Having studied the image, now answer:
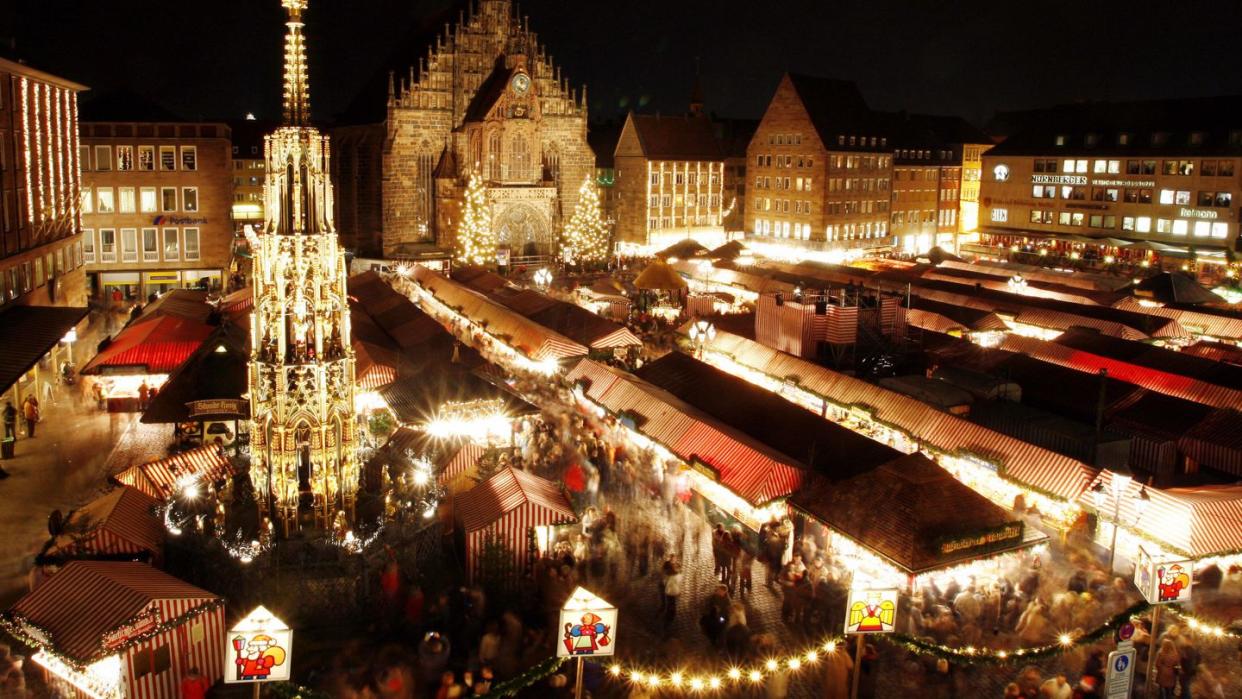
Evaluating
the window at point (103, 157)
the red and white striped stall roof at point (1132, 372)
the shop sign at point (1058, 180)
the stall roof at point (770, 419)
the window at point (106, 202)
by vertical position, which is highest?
the shop sign at point (1058, 180)

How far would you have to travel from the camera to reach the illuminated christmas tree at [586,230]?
210 feet

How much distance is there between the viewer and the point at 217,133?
48.8 metres

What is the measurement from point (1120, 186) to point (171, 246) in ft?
181

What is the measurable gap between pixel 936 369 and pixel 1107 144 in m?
46.3

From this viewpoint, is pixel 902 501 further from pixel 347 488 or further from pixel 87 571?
pixel 87 571

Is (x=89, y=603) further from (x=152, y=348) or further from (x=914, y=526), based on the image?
(x=152, y=348)

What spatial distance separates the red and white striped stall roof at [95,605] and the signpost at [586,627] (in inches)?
199

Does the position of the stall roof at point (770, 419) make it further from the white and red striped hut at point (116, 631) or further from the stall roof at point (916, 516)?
the white and red striped hut at point (116, 631)

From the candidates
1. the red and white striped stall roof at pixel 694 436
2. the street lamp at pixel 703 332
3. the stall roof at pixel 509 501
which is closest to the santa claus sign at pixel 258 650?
the stall roof at pixel 509 501

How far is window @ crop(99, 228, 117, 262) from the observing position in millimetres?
47094

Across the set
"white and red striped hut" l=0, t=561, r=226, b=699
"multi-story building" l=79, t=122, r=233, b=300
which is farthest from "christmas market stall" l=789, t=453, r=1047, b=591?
"multi-story building" l=79, t=122, r=233, b=300

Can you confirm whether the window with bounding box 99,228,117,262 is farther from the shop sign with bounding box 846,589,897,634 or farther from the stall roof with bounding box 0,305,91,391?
the shop sign with bounding box 846,589,897,634

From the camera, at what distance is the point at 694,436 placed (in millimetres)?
21234

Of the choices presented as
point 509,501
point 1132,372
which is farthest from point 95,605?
point 1132,372
